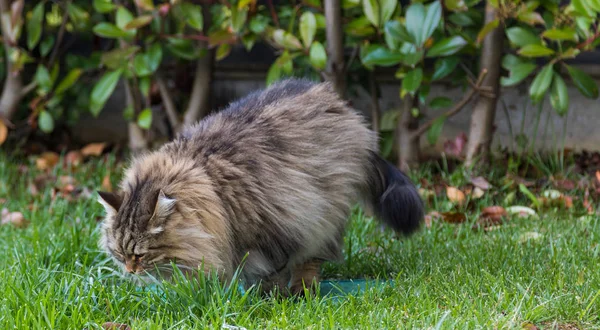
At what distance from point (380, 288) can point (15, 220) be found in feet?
7.48

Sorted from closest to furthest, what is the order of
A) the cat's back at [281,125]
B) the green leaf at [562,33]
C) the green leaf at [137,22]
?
the cat's back at [281,125] → the green leaf at [562,33] → the green leaf at [137,22]

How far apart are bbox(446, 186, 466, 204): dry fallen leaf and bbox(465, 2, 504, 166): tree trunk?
415 mm

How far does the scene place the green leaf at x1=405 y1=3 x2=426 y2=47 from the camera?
3.97m

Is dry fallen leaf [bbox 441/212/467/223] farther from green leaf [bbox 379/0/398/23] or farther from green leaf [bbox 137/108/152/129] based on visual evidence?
green leaf [bbox 137/108/152/129]

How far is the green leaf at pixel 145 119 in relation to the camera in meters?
4.99

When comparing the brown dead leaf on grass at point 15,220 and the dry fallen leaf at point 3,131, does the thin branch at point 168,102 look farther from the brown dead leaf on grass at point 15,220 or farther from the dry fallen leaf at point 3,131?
the brown dead leaf on grass at point 15,220

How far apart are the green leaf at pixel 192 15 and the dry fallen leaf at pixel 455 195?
176 cm

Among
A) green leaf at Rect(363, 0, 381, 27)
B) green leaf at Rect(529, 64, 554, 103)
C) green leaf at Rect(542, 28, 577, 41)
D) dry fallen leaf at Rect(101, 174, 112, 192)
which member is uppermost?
green leaf at Rect(363, 0, 381, 27)

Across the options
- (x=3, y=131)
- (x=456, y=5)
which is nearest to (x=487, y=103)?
(x=456, y=5)

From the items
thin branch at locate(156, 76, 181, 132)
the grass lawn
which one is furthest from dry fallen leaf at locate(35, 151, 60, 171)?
the grass lawn

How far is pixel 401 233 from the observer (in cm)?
331

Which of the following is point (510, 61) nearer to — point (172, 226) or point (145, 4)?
point (145, 4)

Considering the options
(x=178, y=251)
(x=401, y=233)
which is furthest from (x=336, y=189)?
(x=178, y=251)

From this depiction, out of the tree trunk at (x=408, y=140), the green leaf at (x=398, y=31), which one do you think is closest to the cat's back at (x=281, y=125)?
the green leaf at (x=398, y=31)
